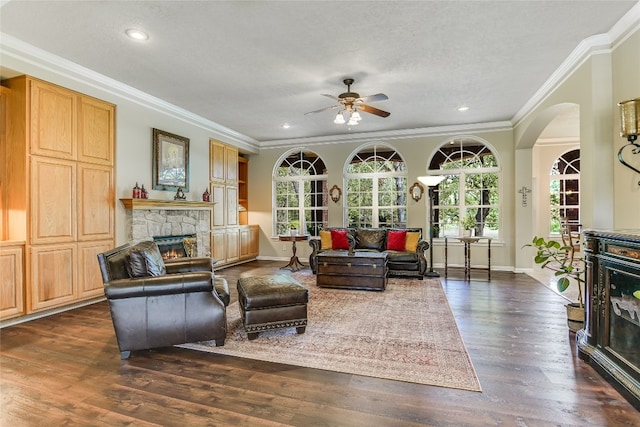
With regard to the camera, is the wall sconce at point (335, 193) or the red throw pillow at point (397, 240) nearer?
the red throw pillow at point (397, 240)

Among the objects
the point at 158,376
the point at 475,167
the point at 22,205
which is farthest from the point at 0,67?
the point at 475,167

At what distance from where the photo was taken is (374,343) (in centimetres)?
294

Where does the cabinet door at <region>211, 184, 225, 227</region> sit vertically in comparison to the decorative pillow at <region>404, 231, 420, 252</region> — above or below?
above

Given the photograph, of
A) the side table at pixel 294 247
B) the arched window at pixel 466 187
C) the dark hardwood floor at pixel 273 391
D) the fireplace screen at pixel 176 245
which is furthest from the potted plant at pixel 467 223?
the fireplace screen at pixel 176 245

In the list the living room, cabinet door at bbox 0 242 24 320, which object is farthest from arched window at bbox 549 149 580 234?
cabinet door at bbox 0 242 24 320

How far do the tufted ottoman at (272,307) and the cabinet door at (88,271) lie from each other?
2422mm

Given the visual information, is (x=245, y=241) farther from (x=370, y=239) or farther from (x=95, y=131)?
(x=95, y=131)

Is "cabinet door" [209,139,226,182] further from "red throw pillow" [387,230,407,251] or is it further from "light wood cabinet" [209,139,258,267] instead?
"red throw pillow" [387,230,407,251]

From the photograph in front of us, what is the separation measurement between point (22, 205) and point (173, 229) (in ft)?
6.95

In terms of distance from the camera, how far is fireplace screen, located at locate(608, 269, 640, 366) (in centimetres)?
207

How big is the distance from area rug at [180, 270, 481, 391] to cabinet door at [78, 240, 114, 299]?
1900 mm

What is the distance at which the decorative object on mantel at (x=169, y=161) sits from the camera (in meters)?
5.29

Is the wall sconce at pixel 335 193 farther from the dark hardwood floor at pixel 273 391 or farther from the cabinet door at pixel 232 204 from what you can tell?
the dark hardwood floor at pixel 273 391

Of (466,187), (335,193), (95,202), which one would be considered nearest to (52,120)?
(95,202)
